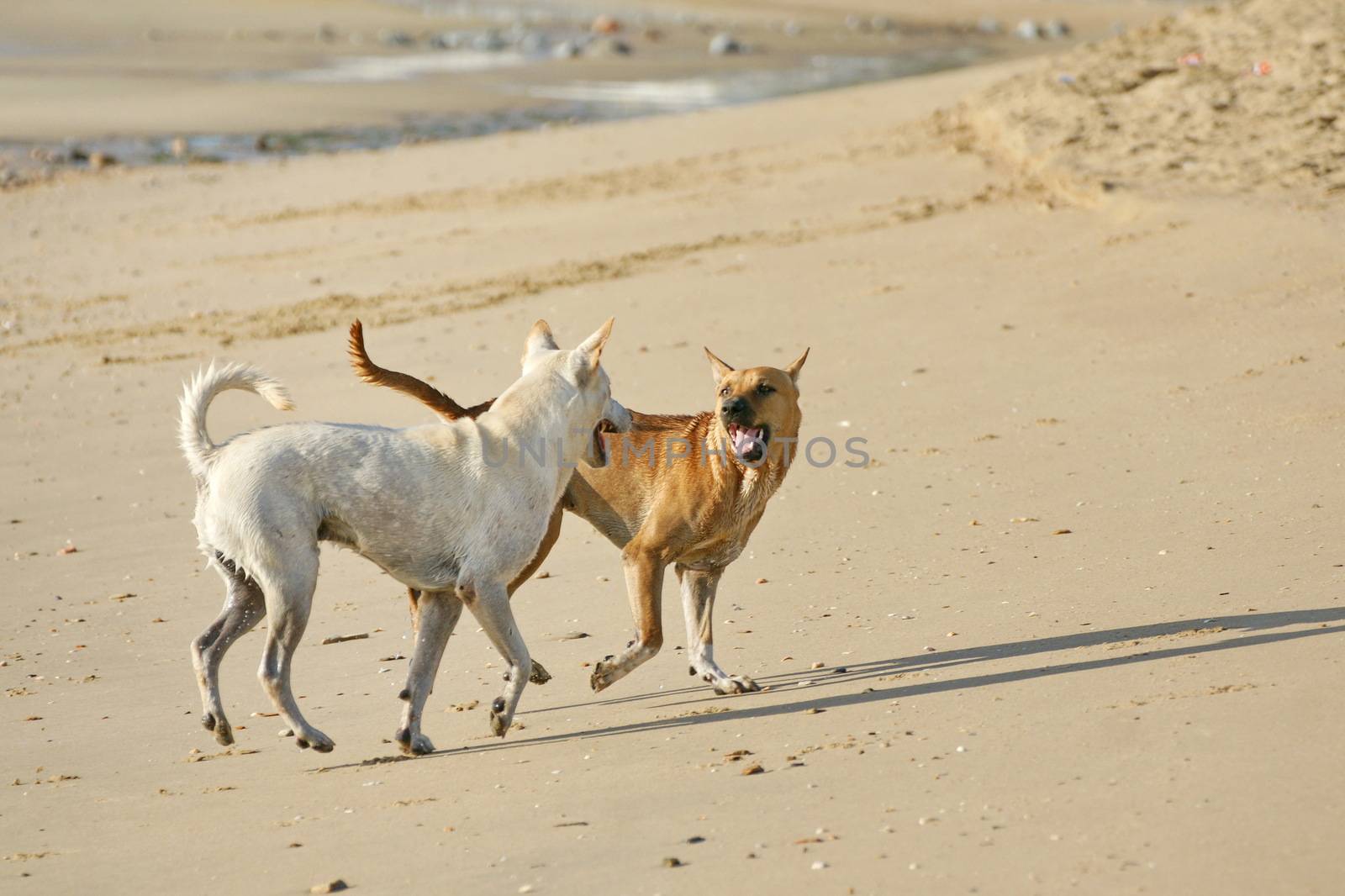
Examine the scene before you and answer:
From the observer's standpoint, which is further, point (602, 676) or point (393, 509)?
point (602, 676)

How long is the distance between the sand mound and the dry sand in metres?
0.39

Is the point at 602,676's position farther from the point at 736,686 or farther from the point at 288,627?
the point at 288,627

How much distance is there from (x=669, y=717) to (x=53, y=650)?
3.22 meters

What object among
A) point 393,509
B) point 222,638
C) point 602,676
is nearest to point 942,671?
point 602,676

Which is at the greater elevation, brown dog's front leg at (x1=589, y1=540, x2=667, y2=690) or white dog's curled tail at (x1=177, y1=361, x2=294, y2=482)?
white dog's curled tail at (x1=177, y1=361, x2=294, y2=482)

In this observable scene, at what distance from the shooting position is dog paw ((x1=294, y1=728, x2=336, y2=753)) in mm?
5949

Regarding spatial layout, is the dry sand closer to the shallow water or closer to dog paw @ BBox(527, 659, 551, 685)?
dog paw @ BBox(527, 659, 551, 685)

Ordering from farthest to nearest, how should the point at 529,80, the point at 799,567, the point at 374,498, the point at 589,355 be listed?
the point at 529,80 → the point at 799,567 → the point at 589,355 → the point at 374,498

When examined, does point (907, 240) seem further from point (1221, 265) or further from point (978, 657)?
point (978, 657)

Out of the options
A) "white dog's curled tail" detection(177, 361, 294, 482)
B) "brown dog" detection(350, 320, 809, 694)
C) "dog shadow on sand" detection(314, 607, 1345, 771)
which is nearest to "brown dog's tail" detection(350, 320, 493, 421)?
"brown dog" detection(350, 320, 809, 694)

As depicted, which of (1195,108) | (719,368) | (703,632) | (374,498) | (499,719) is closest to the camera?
(374,498)

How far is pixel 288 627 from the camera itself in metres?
5.91

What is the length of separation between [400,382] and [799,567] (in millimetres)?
2487

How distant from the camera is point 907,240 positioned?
1386cm
